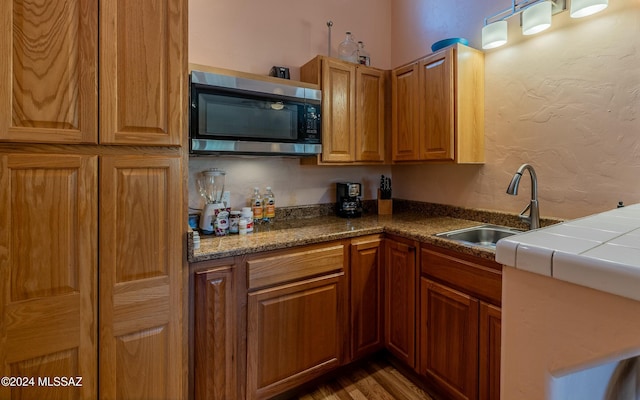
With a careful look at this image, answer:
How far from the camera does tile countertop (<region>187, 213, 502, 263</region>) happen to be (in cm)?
150

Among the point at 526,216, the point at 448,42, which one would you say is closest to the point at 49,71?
the point at 448,42

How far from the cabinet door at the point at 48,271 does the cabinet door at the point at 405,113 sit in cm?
188

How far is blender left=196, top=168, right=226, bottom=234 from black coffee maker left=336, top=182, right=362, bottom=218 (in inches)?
35.2

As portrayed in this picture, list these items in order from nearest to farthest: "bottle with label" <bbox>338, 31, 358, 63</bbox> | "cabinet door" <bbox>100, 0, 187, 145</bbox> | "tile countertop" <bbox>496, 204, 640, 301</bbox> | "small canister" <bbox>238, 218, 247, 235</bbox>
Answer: "tile countertop" <bbox>496, 204, 640, 301</bbox> → "cabinet door" <bbox>100, 0, 187, 145</bbox> → "small canister" <bbox>238, 218, 247, 235</bbox> → "bottle with label" <bbox>338, 31, 358, 63</bbox>

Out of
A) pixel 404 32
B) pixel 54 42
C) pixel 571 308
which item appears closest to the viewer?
pixel 571 308

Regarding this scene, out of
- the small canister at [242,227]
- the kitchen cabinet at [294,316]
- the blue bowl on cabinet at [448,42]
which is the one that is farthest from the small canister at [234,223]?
the blue bowl on cabinet at [448,42]

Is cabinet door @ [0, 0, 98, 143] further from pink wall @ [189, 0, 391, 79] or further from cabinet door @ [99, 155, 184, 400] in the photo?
pink wall @ [189, 0, 391, 79]

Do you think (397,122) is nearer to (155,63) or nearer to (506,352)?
(155,63)

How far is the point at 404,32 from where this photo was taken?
A: 268 centimetres

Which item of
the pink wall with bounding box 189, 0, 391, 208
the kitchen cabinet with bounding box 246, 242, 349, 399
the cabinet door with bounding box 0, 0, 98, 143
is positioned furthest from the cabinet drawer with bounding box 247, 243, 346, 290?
the cabinet door with bounding box 0, 0, 98, 143

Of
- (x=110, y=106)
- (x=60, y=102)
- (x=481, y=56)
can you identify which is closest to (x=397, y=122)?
(x=481, y=56)

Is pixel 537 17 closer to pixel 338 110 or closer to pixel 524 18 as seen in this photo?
pixel 524 18

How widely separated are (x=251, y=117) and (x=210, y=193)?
57 centimetres

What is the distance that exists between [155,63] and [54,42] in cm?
32
